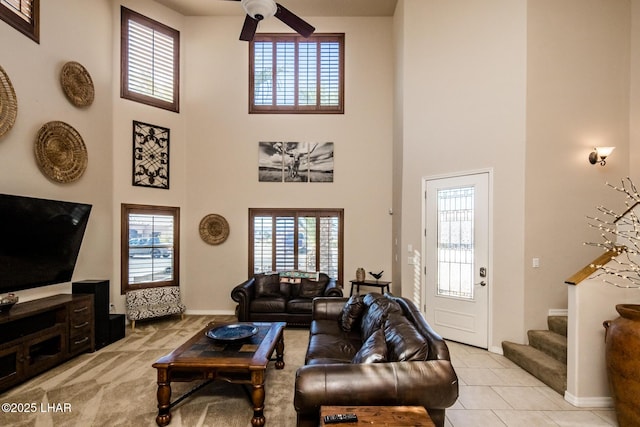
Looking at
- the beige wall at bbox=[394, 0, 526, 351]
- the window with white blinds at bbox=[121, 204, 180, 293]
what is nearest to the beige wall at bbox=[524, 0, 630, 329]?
the beige wall at bbox=[394, 0, 526, 351]

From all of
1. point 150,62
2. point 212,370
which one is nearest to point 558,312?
point 212,370

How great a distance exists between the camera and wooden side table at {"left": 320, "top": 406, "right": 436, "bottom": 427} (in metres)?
1.70

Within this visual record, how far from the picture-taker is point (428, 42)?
16.1ft

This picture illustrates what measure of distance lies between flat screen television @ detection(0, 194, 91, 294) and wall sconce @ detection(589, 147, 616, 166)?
6789 mm

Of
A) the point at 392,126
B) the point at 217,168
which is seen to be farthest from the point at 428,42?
the point at 217,168

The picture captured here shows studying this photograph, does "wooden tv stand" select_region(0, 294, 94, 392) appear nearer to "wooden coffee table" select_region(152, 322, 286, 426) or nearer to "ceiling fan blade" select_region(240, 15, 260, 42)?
"wooden coffee table" select_region(152, 322, 286, 426)

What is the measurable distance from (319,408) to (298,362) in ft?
6.61

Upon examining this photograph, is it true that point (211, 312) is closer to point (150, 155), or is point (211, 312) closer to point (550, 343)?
point (150, 155)

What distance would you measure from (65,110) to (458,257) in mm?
6095

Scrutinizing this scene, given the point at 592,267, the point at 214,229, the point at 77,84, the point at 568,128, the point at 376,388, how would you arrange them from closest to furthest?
the point at 376,388 → the point at 592,267 → the point at 568,128 → the point at 77,84 → the point at 214,229

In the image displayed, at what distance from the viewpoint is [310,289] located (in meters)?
5.64

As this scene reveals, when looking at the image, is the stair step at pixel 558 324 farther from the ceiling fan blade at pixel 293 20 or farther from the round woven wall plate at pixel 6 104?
the round woven wall plate at pixel 6 104

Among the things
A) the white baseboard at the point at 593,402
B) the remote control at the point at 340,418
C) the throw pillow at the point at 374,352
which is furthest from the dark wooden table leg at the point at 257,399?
the white baseboard at the point at 593,402

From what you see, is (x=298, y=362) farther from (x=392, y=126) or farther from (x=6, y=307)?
(x=392, y=126)
